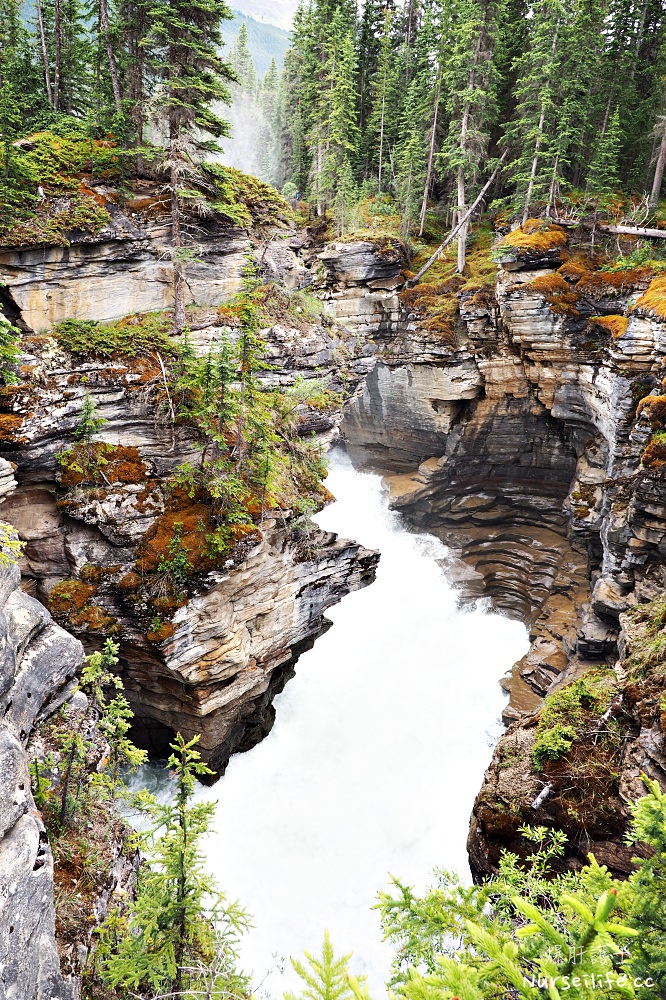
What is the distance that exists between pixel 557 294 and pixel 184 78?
16.5 meters

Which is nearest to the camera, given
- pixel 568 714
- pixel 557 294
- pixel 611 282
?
pixel 568 714

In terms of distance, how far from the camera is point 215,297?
1656 centimetres

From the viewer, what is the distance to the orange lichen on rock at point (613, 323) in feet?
63.3

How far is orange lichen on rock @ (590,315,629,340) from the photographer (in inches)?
759

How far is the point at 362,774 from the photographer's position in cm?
1594

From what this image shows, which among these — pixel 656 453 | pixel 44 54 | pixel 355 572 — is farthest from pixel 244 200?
pixel 656 453

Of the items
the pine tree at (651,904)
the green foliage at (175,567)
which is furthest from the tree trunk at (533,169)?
the pine tree at (651,904)

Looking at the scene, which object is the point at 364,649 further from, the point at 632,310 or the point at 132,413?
the point at 632,310

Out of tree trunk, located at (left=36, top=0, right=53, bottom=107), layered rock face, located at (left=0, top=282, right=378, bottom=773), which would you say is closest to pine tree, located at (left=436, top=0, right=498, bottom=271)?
tree trunk, located at (left=36, top=0, right=53, bottom=107)

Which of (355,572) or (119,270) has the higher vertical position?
(119,270)

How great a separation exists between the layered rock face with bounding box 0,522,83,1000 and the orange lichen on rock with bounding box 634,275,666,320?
2085 cm

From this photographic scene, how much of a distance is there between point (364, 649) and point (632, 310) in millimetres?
17634

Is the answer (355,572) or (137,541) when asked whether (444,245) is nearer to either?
(355,572)

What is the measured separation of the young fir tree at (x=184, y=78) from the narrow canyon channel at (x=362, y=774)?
14251 millimetres
